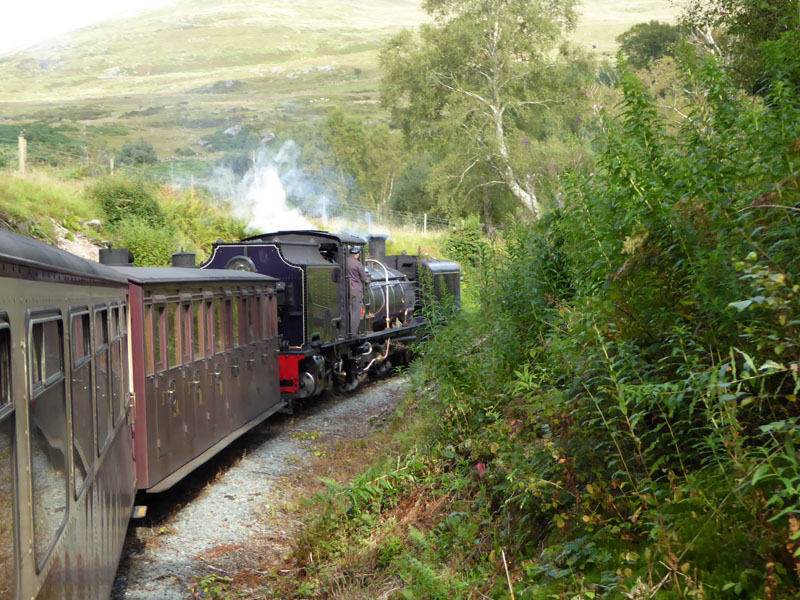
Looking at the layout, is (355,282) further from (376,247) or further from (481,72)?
(481,72)

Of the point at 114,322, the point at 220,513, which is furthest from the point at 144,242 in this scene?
the point at 114,322

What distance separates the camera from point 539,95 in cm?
3375

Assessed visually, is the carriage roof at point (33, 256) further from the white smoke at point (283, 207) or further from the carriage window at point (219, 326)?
the white smoke at point (283, 207)

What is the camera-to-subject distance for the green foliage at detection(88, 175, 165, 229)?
80.1ft

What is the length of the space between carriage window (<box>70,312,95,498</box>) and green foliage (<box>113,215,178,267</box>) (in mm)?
18938

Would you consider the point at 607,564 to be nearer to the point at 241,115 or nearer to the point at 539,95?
the point at 539,95

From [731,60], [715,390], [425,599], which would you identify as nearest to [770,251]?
[715,390]

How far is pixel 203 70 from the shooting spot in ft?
446

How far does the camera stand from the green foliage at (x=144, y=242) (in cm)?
2278

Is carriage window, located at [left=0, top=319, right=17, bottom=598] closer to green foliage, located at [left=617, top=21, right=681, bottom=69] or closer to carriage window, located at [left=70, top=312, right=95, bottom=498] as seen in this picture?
carriage window, located at [left=70, top=312, right=95, bottom=498]

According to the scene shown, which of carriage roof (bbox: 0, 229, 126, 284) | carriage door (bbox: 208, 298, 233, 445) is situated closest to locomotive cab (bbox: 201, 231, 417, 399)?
carriage door (bbox: 208, 298, 233, 445)

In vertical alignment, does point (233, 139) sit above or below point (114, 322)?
above

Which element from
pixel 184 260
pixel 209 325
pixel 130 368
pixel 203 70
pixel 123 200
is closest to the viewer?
pixel 130 368

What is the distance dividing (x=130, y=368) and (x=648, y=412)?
4883 millimetres
